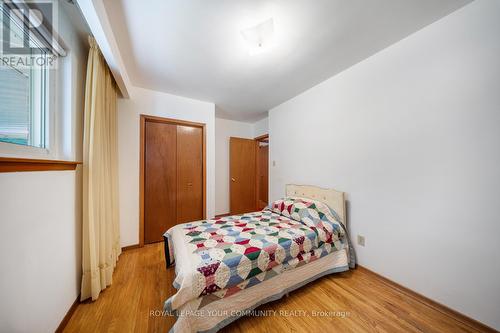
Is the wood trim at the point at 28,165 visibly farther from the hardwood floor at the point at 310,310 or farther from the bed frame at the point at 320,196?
the hardwood floor at the point at 310,310

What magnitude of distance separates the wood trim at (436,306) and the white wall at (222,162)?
115 inches

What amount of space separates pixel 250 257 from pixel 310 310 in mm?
728

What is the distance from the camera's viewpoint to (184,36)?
60.5 inches

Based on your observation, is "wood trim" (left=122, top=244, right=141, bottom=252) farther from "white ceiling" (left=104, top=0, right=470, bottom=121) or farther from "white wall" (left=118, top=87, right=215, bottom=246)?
"white ceiling" (left=104, top=0, right=470, bottom=121)

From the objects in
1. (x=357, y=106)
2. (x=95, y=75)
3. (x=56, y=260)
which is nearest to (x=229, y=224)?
(x=56, y=260)

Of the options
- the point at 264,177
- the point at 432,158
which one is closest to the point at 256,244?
the point at 432,158

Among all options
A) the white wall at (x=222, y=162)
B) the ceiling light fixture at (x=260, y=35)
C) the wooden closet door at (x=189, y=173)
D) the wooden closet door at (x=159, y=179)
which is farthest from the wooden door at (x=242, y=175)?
the ceiling light fixture at (x=260, y=35)

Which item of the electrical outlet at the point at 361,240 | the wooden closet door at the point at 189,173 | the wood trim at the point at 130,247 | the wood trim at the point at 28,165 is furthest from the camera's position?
the wooden closet door at the point at 189,173

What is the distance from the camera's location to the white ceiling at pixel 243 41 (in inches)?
49.5

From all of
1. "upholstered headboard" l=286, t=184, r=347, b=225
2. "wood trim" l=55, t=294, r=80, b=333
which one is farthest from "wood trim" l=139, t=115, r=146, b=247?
"upholstered headboard" l=286, t=184, r=347, b=225

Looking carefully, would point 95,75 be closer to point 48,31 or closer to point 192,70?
point 48,31

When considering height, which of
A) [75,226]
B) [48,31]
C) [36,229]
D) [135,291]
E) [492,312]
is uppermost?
[48,31]

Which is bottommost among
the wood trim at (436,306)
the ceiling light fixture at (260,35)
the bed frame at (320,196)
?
the wood trim at (436,306)

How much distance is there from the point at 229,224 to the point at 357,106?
6.98 feet
